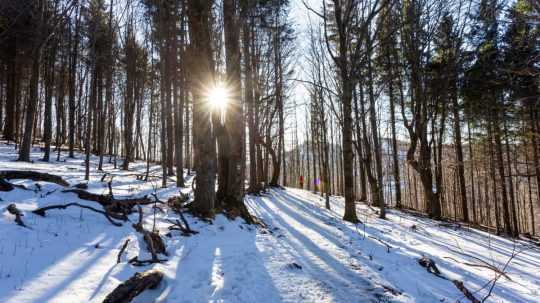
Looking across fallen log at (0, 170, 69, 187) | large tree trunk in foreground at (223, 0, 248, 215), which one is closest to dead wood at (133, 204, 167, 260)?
large tree trunk in foreground at (223, 0, 248, 215)

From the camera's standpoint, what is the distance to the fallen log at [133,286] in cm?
227

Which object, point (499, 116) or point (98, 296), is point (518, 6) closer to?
point (499, 116)

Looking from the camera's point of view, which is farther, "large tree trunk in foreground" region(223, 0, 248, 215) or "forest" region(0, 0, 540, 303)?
"large tree trunk in foreground" region(223, 0, 248, 215)

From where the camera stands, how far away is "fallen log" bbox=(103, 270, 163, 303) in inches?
89.4

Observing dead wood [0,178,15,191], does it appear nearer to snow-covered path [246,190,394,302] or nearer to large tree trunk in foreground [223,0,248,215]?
large tree trunk in foreground [223,0,248,215]

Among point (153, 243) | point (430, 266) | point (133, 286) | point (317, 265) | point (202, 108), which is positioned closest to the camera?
point (133, 286)

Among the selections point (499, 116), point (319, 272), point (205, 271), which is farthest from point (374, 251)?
point (499, 116)

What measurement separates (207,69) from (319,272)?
4.86 metres

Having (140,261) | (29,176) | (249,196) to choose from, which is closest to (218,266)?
(140,261)

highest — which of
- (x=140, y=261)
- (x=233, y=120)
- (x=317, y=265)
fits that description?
(x=233, y=120)

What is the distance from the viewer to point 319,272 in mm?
3732

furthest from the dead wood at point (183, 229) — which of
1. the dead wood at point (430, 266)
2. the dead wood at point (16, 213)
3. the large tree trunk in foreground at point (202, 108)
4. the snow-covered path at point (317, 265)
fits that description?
the dead wood at point (430, 266)

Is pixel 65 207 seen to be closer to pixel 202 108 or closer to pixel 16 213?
pixel 16 213

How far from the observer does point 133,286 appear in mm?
2436
